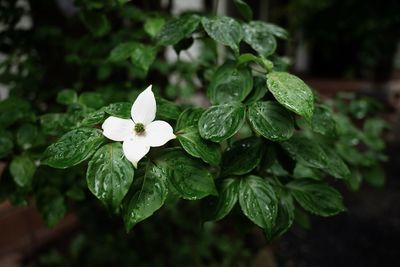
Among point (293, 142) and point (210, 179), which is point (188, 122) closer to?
point (210, 179)

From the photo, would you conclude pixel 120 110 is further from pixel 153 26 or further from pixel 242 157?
pixel 153 26

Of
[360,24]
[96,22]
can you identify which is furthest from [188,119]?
[360,24]

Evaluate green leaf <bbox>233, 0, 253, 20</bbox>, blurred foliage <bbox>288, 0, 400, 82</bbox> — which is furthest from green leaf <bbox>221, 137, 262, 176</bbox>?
blurred foliage <bbox>288, 0, 400, 82</bbox>

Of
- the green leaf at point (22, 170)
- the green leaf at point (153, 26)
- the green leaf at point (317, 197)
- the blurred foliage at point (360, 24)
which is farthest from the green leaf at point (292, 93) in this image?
the blurred foliage at point (360, 24)

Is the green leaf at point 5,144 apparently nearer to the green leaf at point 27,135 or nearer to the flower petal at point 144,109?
the green leaf at point 27,135

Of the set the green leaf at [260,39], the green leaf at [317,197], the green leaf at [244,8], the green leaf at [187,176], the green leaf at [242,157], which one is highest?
the green leaf at [244,8]

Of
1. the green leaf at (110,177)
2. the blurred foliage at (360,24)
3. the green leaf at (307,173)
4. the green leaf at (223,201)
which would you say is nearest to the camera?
the green leaf at (110,177)
